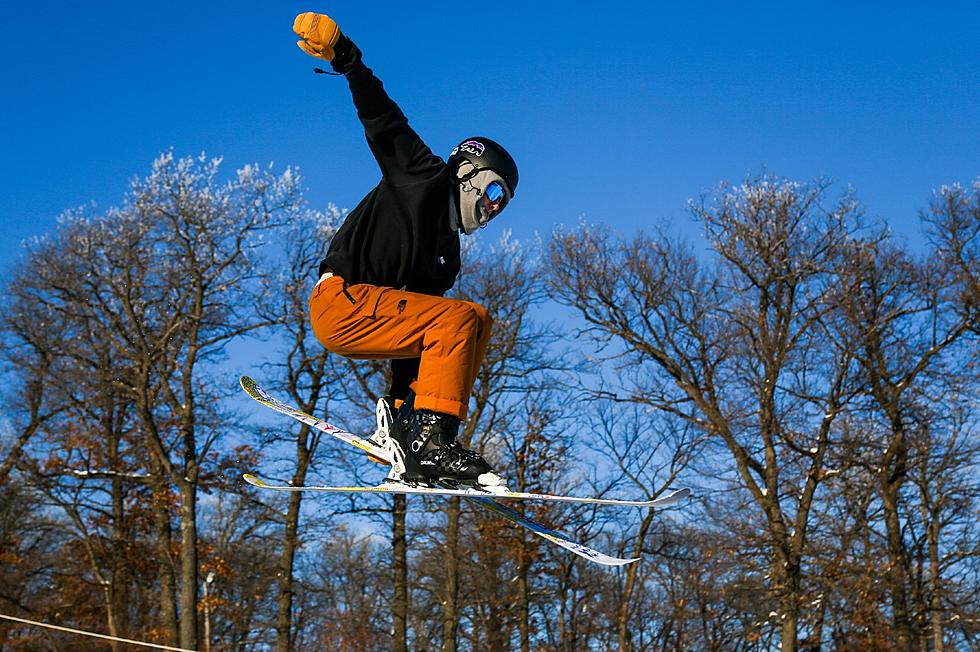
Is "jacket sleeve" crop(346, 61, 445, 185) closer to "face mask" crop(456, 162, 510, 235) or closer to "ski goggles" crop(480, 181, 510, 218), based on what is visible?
"face mask" crop(456, 162, 510, 235)

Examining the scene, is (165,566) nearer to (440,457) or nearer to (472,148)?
(440,457)

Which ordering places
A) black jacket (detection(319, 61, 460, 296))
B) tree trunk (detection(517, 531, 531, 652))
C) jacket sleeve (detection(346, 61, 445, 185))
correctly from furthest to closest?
1. tree trunk (detection(517, 531, 531, 652))
2. black jacket (detection(319, 61, 460, 296))
3. jacket sleeve (detection(346, 61, 445, 185))

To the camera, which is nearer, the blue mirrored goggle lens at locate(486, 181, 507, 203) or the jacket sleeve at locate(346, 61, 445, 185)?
the jacket sleeve at locate(346, 61, 445, 185)

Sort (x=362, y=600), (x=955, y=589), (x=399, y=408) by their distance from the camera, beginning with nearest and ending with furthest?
1. (x=399, y=408)
2. (x=955, y=589)
3. (x=362, y=600)

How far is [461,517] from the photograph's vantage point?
80.4ft

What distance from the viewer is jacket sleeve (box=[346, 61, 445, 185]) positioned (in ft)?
14.3

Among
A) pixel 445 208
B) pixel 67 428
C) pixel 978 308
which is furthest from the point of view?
pixel 67 428

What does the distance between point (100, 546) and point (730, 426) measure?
49.3ft

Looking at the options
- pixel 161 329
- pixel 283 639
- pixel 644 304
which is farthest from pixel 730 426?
pixel 161 329

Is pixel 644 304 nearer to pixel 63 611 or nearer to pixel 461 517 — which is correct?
pixel 461 517

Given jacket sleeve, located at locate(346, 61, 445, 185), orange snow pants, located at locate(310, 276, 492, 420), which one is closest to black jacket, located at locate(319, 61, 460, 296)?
jacket sleeve, located at locate(346, 61, 445, 185)

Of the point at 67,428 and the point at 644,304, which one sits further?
the point at 67,428

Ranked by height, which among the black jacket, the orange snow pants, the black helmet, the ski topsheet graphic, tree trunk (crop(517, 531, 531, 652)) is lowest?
the ski topsheet graphic

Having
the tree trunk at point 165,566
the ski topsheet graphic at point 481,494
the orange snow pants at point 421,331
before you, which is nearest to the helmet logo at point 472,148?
the orange snow pants at point 421,331
